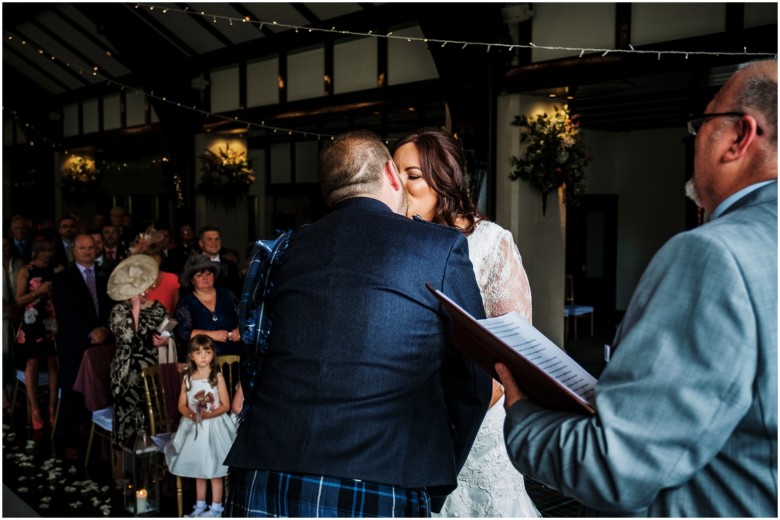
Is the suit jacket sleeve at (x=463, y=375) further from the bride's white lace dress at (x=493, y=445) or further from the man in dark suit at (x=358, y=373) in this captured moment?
the bride's white lace dress at (x=493, y=445)

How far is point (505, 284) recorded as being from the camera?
241cm

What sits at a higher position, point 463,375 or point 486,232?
point 486,232

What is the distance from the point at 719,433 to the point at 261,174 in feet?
38.8

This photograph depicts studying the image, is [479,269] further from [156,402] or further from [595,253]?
[595,253]

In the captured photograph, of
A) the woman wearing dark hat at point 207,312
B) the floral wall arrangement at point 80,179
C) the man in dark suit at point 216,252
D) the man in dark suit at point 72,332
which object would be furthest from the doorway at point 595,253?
the floral wall arrangement at point 80,179

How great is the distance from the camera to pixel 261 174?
12.4 meters

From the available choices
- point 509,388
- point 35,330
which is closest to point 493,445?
point 509,388

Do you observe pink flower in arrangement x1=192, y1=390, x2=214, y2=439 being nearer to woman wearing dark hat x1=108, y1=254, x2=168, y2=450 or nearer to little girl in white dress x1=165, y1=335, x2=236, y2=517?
little girl in white dress x1=165, y1=335, x2=236, y2=517

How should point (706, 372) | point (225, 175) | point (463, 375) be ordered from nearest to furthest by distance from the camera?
point (706, 372), point (463, 375), point (225, 175)

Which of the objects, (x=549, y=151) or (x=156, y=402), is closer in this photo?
(x=156, y=402)

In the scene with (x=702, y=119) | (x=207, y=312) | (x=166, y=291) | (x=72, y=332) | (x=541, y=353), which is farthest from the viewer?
(x=166, y=291)

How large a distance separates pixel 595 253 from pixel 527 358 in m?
12.0

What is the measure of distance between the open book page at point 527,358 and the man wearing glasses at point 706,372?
69 millimetres

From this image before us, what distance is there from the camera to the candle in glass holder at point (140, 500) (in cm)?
440
